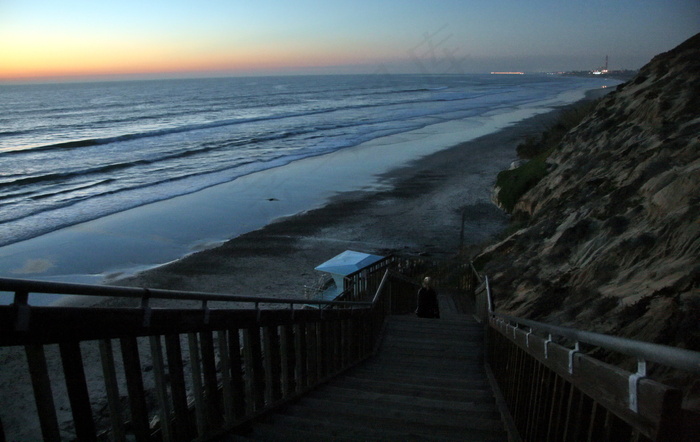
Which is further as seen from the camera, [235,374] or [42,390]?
[235,374]

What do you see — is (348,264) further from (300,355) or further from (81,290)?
(81,290)

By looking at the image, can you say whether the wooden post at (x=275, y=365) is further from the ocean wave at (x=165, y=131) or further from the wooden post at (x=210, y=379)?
the ocean wave at (x=165, y=131)

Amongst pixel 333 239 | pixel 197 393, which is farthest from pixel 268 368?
pixel 333 239

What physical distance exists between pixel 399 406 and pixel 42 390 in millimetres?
3316

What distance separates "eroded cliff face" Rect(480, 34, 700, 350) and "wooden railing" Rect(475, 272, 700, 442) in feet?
→ 4.61

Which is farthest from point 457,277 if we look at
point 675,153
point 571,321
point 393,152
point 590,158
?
point 393,152

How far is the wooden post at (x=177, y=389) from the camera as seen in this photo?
2873 mm

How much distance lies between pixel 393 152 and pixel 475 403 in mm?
36130

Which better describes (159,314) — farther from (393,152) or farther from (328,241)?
(393,152)

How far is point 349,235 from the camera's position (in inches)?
838

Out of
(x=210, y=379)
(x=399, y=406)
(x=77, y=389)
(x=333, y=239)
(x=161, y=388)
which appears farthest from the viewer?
(x=333, y=239)

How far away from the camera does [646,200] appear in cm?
896

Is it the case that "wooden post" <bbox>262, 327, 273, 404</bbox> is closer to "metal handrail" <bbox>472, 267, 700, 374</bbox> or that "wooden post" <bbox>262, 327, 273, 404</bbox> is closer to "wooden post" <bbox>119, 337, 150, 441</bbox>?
"wooden post" <bbox>119, 337, 150, 441</bbox>

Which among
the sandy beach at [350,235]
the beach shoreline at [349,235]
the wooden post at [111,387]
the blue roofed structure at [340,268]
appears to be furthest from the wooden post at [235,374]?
the beach shoreline at [349,235]
